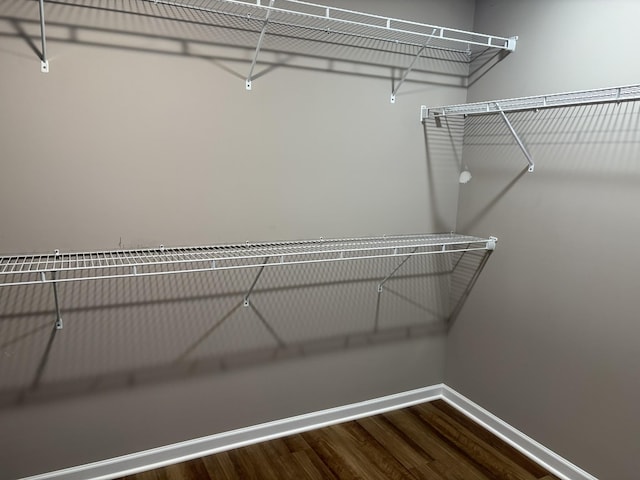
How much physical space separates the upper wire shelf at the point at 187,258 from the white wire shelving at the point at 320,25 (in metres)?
0.67

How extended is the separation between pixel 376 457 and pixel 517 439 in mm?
694

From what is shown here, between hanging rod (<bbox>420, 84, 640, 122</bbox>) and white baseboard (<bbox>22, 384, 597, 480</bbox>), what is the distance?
1.50 metres

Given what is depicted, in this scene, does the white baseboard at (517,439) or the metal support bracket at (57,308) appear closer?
the metal support bracket at (57,308)

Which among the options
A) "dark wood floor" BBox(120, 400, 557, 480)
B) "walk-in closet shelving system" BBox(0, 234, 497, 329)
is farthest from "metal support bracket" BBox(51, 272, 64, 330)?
"dark wood floor" BBox(120, 400, 557, 480)

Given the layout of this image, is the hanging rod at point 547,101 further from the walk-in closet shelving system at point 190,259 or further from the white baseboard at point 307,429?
the white baseboard at point 307,429

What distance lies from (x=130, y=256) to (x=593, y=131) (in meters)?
1.85

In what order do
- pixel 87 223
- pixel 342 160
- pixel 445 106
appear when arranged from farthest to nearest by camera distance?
pixel 445 106 < pixel 342 160 < pixel 87 223

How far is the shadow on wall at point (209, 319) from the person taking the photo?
1.73 meters

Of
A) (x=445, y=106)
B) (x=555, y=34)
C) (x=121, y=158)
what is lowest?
(x=121, y=158)

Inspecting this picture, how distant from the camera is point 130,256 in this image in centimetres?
172

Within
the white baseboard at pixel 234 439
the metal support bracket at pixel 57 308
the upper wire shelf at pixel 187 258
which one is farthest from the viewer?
the white baseboard at pixel 234 439

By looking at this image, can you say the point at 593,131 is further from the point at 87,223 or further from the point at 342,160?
the point at 87,223

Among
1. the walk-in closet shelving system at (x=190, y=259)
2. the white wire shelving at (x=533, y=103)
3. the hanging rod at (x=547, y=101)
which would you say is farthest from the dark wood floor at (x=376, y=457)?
the hanging rod at (x=547, y=101)

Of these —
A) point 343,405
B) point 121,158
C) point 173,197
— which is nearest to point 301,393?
point 343,405
